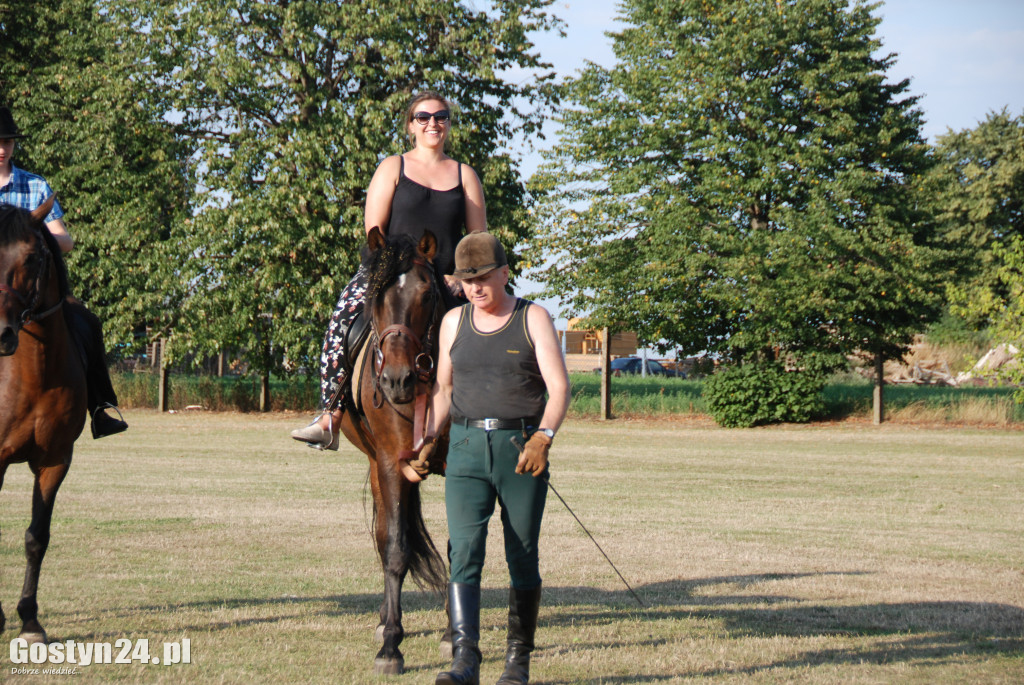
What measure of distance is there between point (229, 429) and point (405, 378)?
82.7 feet

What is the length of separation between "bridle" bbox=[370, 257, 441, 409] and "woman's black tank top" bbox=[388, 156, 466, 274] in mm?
578

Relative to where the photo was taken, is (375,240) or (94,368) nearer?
(375,240)

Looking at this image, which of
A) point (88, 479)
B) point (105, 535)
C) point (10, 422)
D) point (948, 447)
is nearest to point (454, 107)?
point (10, 422)

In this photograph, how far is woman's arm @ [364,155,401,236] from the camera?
7.02 m

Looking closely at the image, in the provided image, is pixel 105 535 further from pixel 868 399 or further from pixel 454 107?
pixel 868 399

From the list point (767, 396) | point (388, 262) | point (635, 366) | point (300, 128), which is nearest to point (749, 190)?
point (767, 396)

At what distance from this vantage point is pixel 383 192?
7039mm

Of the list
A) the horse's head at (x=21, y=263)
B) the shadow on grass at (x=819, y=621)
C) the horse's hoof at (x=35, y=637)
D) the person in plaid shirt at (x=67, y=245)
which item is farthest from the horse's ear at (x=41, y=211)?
the shadow on grass at (x=819, y=621)

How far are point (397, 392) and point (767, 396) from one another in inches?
1149

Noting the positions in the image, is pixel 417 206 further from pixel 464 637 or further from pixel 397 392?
pixel 464 637

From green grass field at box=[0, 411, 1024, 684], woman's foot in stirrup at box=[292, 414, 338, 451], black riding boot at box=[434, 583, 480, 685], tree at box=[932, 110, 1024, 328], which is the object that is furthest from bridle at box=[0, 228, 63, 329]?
tree at box=[932, 110, 1024, 328]

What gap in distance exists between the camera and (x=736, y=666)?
20.3 ft

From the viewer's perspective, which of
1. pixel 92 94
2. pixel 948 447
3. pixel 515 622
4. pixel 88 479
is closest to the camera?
pixel 515 622

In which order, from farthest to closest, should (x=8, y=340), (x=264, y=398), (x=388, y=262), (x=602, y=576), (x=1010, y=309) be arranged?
(x=264, y=398) < (x=1010, y=309) < (x=602, y=576) < (x=388, y=262) < (x=8, y=340)
